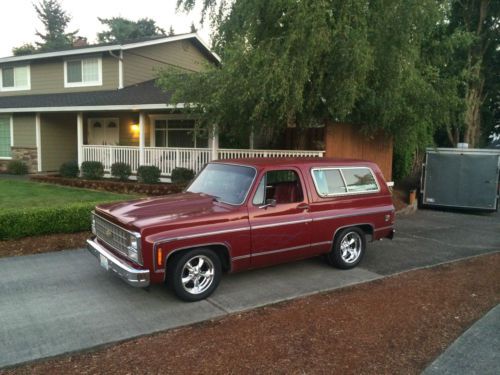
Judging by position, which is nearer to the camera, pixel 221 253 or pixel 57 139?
pixel 221 253

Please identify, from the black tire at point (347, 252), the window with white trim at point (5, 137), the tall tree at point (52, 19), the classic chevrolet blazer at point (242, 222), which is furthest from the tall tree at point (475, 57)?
the tall tree at point (52, 19)

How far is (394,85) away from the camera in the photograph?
977 cm

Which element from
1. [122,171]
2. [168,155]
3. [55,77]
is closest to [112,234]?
[168,155]

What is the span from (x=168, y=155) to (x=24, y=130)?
8.39 metres

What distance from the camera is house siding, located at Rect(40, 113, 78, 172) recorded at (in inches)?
701

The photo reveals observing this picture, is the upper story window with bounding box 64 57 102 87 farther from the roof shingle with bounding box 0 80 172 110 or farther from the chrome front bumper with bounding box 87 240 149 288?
the chrome front bumper with bounding box 87 240 149 288

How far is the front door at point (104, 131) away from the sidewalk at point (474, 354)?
653 inches

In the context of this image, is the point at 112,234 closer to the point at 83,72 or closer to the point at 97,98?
the point at 97,98

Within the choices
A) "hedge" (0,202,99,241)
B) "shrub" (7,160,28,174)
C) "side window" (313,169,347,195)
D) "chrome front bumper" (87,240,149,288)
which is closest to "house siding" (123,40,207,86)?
"shrub" (7,160,28,174)

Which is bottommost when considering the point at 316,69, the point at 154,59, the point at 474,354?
the point at 474,354

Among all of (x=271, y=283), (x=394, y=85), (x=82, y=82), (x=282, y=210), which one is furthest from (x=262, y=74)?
(x=82, y=82)

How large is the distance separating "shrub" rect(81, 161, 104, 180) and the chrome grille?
9793 mm

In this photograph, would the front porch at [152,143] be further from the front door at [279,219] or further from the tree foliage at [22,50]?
the tree foliage at [22,50]

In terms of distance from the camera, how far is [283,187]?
616 centimetres
